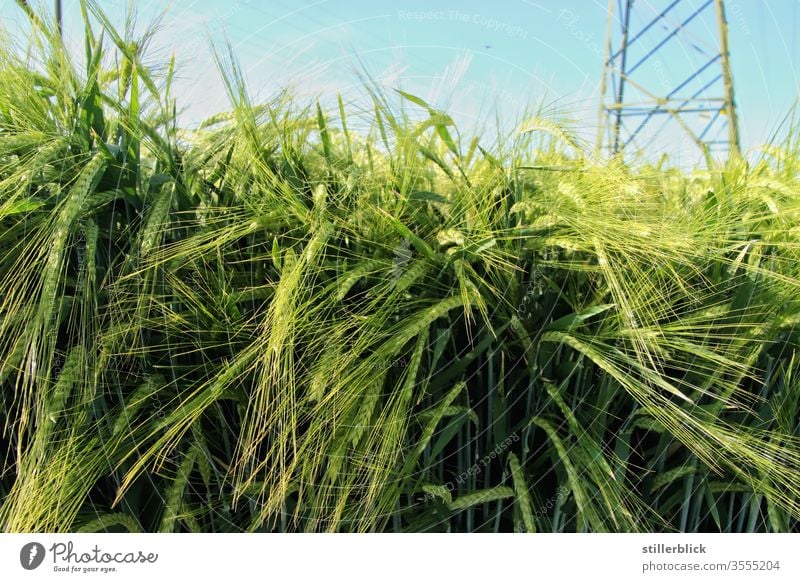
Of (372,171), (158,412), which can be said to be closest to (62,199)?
(158,412)

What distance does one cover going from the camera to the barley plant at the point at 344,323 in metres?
0.84

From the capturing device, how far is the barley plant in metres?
0.84

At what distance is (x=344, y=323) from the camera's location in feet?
2.70
